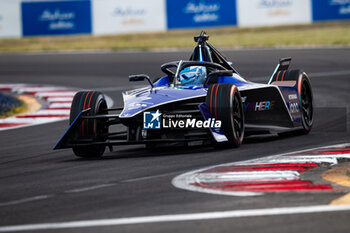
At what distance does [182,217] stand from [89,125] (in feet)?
13.3

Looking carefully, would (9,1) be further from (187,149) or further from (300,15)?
(187,149)

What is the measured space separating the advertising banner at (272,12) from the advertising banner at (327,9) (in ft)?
0.85

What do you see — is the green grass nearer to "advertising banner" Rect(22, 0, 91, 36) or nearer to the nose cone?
"advertising banner" Rect(22, 0, 91, 36)

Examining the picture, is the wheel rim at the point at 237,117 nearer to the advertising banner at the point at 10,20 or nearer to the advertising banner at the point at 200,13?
the advertising banner at the point at 200,13

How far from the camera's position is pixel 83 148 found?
30.8 ft

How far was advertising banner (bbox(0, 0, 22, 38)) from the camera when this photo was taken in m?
31.2

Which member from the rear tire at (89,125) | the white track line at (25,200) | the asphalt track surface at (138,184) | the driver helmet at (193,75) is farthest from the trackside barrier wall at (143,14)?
the white track line at (25,200)

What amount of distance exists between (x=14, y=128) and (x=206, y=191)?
7.40 meters

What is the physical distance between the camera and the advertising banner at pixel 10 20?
31.2 meters

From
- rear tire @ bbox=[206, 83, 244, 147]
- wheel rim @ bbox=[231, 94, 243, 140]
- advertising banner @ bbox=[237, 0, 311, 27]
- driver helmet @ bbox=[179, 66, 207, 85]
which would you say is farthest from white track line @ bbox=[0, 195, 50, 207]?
advertising banner @ bbox=[237, 0, 311, 27]

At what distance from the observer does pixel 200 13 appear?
30125 mm

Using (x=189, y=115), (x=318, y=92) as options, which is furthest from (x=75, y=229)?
(x=318, y=92)

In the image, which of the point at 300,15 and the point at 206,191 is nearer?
the point at 206,191

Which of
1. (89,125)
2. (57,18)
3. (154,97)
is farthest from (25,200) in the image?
(57,18)
